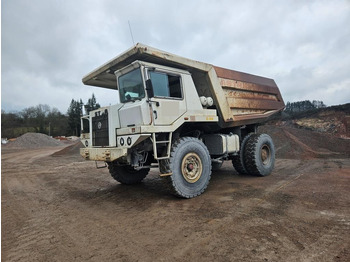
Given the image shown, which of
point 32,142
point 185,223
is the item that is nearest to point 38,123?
point 32,142

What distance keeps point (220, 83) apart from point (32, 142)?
3438 centimetres

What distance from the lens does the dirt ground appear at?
2.56 metres

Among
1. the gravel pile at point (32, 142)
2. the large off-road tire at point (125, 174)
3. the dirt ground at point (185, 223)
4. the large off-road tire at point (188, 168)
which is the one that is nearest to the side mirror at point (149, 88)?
the large off-road tire at point (188, 168)

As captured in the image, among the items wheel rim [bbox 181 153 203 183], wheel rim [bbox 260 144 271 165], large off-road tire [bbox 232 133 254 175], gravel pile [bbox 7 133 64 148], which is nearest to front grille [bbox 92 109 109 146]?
wheel rim [bbox 181 153 203 183]

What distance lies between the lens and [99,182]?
684 centimetres

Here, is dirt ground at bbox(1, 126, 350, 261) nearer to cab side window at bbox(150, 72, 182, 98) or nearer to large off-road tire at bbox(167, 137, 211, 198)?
large off-road tire at bbox(167, 137, 211, 198)

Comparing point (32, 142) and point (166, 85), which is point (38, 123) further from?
point (166, 85)

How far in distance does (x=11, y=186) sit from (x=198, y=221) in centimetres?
617

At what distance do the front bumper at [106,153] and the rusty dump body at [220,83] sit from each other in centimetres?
190

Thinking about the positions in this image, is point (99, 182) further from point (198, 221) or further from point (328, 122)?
point (328, 122)

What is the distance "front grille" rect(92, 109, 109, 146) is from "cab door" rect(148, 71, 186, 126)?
1.23 metres

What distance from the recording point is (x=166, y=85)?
487 cm

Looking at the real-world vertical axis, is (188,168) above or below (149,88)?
below

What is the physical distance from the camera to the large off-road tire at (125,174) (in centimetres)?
600
